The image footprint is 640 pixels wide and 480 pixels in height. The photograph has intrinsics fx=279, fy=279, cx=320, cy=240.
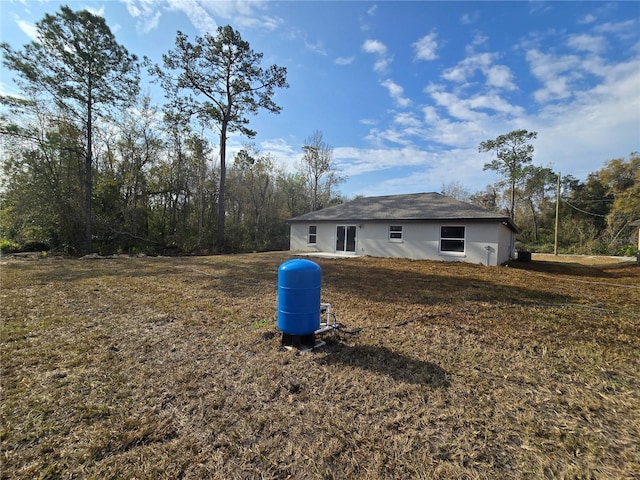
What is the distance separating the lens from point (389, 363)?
3166mm

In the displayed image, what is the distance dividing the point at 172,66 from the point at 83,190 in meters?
9.04

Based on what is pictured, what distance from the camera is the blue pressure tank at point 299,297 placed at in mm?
3305

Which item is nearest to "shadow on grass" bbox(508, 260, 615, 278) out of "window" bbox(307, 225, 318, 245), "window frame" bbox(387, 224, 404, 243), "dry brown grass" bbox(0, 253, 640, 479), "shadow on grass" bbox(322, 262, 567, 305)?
"shadow on grass" bbox(322, 262, 567, 305)

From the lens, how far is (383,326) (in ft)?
14.2

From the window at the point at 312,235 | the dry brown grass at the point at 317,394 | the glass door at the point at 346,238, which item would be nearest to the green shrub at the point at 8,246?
the dry brown grass at the point at 317,394

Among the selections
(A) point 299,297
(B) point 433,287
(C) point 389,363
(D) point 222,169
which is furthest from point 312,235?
(C) point 389,363

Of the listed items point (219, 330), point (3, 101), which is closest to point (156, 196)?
point (3, 101)

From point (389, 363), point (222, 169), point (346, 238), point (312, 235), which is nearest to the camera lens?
point (389, 363)

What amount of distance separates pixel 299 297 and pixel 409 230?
12159 millimetres

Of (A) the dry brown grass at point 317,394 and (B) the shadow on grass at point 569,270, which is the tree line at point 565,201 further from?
(A) the dry brown grass at point 317,394

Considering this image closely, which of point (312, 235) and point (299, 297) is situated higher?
point (312, 235)

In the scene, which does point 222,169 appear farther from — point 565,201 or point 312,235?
point 565,201

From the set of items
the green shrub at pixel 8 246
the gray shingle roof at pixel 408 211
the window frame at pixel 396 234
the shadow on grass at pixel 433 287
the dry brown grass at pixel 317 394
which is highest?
the gray shingle roof at pixel 408 211

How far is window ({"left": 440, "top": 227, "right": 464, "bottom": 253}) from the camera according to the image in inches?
516
